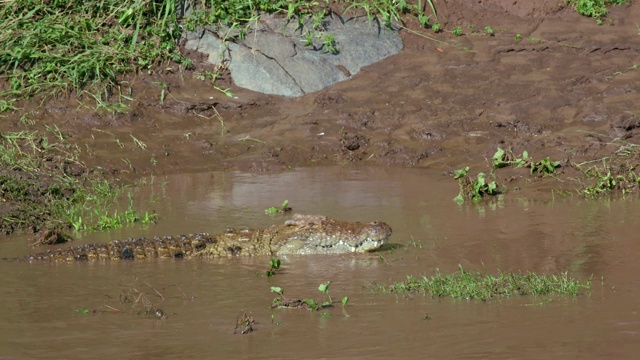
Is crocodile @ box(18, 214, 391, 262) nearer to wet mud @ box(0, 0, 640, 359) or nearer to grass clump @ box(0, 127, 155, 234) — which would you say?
wet mud @ box(0, 0, 640, 359)

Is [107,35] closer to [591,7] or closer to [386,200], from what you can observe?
[386,200]

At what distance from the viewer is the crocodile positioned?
712 centimetres

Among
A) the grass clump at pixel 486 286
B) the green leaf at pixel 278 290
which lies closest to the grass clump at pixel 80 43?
the green leaf at pixel 278 290

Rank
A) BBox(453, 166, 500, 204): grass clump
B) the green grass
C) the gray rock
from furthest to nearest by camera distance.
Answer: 1. the gray rock
2. the green grass
3. BBox(453, 166, 500, 204): grass clump

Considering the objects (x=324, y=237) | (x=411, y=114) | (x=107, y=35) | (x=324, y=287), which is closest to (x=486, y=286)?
(x=324, y=287)

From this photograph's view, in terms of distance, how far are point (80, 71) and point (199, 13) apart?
5.22 ft

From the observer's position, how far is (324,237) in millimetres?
7312

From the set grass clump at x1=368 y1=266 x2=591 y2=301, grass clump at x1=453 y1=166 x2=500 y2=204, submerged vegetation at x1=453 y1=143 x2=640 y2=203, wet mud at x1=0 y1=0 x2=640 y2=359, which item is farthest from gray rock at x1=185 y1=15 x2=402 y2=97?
grass clump at x1=368 y1=266 x2=591 y2=301

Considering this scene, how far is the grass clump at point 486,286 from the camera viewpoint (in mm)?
5766

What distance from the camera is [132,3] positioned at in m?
11.9

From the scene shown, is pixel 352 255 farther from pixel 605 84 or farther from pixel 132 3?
pixel 132 3

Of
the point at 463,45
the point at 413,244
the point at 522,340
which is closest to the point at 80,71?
the point at 463,45

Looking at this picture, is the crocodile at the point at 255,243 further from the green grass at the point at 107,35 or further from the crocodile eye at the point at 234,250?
the green grass at the point at 107,35

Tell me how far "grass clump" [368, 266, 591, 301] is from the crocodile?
1.05 meters
